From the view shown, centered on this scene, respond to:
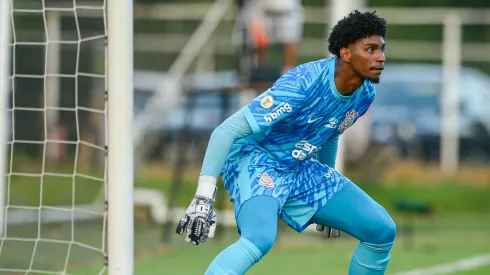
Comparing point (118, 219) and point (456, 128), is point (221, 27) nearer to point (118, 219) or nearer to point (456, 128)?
point (456, 128)

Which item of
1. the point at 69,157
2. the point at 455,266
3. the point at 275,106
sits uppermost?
the point at 275,106

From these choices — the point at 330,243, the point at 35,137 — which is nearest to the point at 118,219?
the point at 330,243

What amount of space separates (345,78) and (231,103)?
41.5 ft

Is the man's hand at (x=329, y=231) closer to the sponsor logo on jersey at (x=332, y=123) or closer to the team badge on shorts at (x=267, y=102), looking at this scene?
the sponsor logo on jersey at (x=332, y=123)

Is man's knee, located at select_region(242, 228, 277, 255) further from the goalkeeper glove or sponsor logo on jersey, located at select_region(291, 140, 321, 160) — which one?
sponsor logo on jersey, located at select_region(291, 140, 321, 160)

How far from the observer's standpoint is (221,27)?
21.8m

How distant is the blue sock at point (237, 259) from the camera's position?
20.8 ft

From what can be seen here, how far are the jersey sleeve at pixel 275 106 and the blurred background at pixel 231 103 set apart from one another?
23.9ft

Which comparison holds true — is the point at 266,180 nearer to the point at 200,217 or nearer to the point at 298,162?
the point at 298,162

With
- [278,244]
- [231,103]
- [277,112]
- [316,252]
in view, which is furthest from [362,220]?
[231,103]

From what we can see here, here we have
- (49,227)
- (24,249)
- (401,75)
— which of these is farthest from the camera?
(401,75)

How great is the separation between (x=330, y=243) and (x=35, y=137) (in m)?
7.40

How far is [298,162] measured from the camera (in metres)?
6.91

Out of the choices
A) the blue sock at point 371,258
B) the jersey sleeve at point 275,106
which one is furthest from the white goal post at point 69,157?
the blue sock at point 371,258
